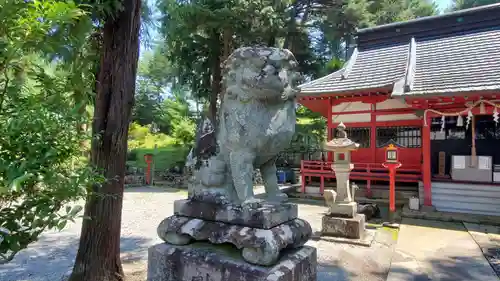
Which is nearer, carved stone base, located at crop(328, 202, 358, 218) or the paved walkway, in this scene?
the paved walkway

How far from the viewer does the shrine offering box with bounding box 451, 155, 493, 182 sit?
8.01m

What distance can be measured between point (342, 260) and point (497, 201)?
521cm

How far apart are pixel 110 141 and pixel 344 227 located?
3.98 m

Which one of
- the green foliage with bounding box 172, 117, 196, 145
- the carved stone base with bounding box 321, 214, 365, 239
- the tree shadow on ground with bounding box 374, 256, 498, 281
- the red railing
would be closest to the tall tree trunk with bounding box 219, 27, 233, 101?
the red railing

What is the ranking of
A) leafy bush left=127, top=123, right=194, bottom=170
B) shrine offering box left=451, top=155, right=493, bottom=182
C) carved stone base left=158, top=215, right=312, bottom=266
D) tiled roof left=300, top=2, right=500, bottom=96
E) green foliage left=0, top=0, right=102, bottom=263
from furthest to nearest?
leafy bush left=127, top=123, right=194, bottom=170 < shrine offering box left=451, top=155, right=493, bottom=182 < tiled roof left=300, top=2, right=500, bottom=96 < carved stone base left=158, top=215, right=312, bottom=266 < green foliage left=0, top=0, right=102, bottom=263

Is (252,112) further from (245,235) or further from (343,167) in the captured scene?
(343,167)

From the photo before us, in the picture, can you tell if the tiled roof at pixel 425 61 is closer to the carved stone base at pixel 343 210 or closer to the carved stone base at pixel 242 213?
the carved stone base at pixel 343 210

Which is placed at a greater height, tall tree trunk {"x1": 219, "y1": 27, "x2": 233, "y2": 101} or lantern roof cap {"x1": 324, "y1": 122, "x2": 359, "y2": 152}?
tall tree trunk {"x1": 219, "y1": 27, "x2": 233, "y2": 101}

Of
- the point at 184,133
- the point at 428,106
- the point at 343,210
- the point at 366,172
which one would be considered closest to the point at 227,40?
the point at 184,133

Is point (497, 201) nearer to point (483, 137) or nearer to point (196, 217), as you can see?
point (483, 137)

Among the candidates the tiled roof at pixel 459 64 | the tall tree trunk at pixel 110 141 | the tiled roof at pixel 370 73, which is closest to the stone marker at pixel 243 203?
the tall tree trunk at pixel 110 141

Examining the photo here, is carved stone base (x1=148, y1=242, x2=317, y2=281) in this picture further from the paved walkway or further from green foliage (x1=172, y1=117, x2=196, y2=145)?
green foliage (x1=172, y1=117, x2=196, y2=145)

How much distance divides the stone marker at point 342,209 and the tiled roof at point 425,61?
2.45 m

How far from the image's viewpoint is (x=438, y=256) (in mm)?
4469
